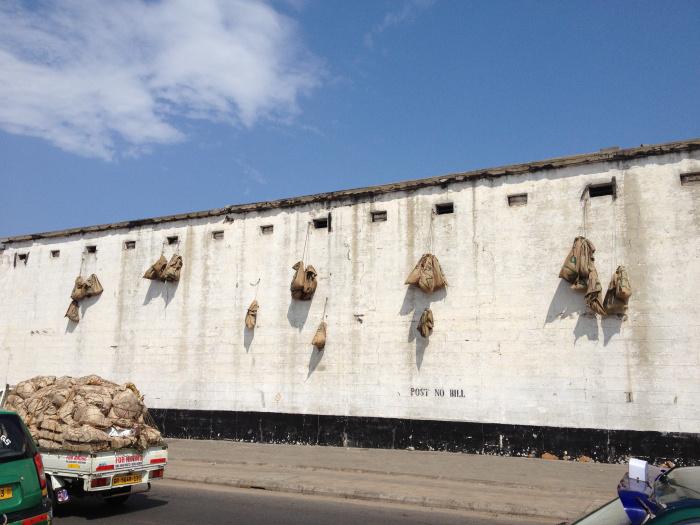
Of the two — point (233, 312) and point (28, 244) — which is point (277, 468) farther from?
point (28, 244)

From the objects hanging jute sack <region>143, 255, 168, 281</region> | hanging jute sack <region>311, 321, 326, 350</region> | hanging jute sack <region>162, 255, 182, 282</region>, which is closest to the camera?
hanging jute sack <region>311, 321, 326, 350</region>

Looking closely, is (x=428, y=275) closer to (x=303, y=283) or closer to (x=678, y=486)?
(x=303, y=283)

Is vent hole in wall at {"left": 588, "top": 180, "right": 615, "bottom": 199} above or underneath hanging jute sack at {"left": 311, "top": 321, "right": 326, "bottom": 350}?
above

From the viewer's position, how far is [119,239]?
22.2 meters

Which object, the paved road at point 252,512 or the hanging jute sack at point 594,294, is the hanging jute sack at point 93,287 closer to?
the paved road at point 252,512

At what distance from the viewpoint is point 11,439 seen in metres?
6.34

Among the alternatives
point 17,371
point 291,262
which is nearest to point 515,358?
point 291,262

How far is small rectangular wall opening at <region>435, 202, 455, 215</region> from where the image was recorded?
16953 millimetres

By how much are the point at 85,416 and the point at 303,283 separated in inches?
363

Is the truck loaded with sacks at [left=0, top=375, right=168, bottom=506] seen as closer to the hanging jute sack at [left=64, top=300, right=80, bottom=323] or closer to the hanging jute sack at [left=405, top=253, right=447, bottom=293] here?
the hanging jute sack at [left=405, top=253, right=447, bottom=293]

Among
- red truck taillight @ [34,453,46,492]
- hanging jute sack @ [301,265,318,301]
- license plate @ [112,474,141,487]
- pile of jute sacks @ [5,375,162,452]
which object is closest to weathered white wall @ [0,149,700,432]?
hanging jute sack @ [301,265,318,301]

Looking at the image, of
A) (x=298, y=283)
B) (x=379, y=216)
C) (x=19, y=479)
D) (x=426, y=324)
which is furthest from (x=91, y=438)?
(x=379, y=216)

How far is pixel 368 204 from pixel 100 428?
423 inches

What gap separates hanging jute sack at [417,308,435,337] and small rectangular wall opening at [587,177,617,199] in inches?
→ 200
